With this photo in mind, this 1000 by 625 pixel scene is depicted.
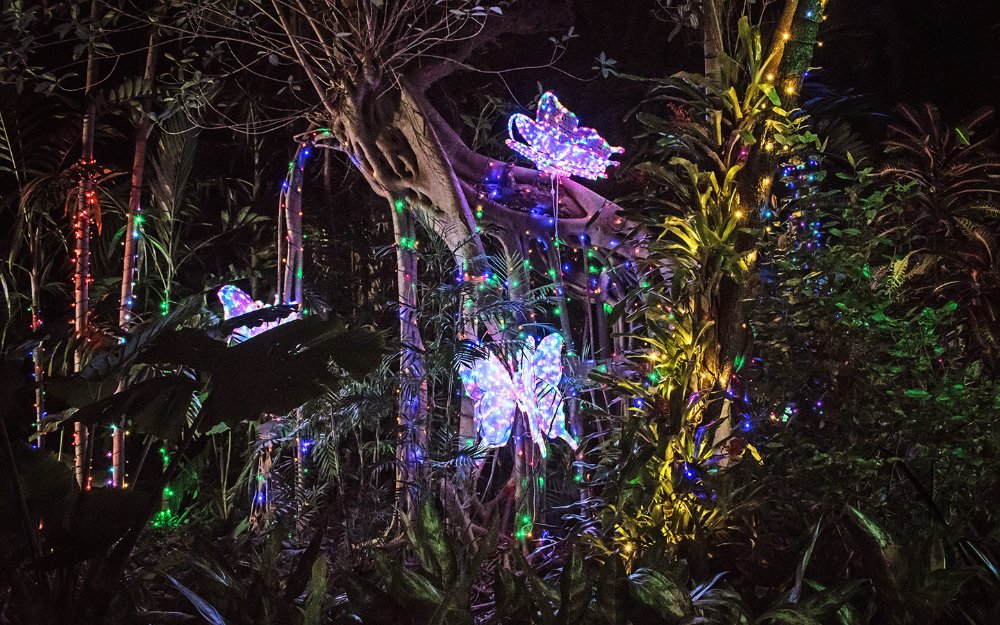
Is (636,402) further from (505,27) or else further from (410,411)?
(505,27)

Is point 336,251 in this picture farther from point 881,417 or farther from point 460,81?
point 881,417

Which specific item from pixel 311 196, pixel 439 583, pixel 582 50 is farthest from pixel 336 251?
pixel 439 583

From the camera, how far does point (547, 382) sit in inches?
152

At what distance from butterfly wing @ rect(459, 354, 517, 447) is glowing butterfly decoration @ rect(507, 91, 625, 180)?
45.8 inches

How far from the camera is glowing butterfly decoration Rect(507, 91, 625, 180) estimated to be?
4199mm

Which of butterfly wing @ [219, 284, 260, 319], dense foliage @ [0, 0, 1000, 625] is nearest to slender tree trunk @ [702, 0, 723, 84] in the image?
dense foliage @ [0, 0, 1000, 625]

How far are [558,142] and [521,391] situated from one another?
1.36 m

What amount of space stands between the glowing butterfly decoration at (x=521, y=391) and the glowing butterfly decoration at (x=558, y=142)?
1.01 metres

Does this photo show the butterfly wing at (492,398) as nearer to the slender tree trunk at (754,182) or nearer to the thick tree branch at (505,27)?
the slender tree trunk at (754,182)

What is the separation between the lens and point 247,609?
193 centimetres

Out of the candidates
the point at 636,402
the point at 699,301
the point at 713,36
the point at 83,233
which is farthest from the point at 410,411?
the point at 713,36

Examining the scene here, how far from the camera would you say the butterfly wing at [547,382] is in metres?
3.86

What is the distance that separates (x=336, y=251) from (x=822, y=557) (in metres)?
4.90

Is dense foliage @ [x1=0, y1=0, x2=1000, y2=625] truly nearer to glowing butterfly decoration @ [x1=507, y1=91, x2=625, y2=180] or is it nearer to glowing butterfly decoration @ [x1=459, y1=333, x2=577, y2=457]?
glowing butterfly decoration @ [x1=459, y1=333, x2=577, y2=457]
